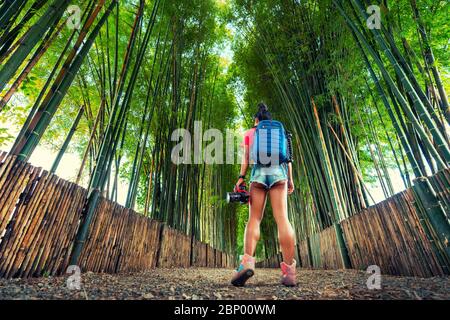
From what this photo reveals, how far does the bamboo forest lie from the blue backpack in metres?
0.57

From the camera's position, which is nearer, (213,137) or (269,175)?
(269,175)

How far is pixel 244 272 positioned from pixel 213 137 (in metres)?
5.83

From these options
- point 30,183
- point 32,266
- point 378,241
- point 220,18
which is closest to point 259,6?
point 220,18

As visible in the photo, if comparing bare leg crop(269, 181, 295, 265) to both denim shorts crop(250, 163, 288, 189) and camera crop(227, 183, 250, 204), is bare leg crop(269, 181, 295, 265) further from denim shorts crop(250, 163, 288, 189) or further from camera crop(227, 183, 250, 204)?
camera crop(227, 183, 250, 204)

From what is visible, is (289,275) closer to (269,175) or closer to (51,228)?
(269,175)

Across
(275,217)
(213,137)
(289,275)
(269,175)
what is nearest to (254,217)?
(275,217)

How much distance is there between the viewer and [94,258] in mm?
2062

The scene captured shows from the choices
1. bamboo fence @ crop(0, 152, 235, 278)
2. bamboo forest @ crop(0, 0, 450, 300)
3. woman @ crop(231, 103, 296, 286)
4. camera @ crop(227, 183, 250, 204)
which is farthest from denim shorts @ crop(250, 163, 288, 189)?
bamboo fence @ crop(0, 152, 235, 278)

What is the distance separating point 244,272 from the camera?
1644mm

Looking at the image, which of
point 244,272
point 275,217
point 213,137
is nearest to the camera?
point 244,272

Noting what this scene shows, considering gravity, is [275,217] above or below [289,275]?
above

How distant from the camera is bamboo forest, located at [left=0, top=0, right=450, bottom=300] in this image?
1.54m

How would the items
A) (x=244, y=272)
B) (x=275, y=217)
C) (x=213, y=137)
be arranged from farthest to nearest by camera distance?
(x=213, y=137), (x=275, y=217), (x=244, y=272)

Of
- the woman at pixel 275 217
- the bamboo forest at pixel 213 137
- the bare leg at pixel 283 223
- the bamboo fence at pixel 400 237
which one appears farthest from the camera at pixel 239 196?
the bamboo fence at pixel 400 237
